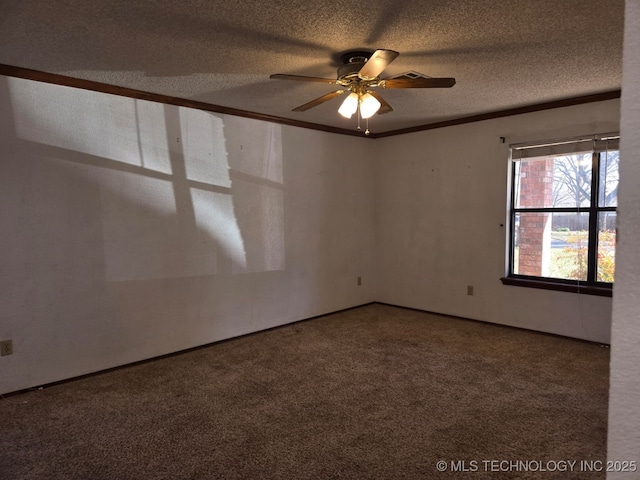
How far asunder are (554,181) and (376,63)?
2.72 metres

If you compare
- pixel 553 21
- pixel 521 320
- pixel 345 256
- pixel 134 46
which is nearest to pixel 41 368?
pixel 134 46

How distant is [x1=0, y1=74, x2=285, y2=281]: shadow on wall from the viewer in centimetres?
299

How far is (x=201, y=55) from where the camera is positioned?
265cm

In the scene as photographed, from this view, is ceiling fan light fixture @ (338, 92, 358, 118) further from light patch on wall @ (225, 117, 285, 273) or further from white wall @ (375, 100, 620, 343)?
white wall @ (375, 100, 620, 343)

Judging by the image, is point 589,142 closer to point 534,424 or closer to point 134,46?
point 534,424

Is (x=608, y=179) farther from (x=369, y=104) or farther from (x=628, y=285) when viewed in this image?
(x=628, y=285)

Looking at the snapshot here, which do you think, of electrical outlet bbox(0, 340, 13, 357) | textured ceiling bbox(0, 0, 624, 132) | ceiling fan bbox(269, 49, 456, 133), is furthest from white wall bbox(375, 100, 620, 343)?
electrical outlet bbox(0, 340, 13, 357)

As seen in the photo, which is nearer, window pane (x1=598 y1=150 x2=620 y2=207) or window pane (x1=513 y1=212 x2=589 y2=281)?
window pane (x1=598 y1=150 x2=620 y2=207)

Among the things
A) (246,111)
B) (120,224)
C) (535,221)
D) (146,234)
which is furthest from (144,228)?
(535,221)

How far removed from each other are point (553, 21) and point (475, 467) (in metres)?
2.38

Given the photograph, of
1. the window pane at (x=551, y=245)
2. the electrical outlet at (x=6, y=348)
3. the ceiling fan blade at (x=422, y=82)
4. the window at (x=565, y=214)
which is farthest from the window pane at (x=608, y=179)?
the electrical outlet at (x=6, y=348)

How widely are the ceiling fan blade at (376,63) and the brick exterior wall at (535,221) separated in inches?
98.9

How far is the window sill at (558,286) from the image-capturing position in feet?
12.1

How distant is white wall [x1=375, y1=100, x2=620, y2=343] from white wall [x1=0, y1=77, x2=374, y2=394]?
0.90 meters
